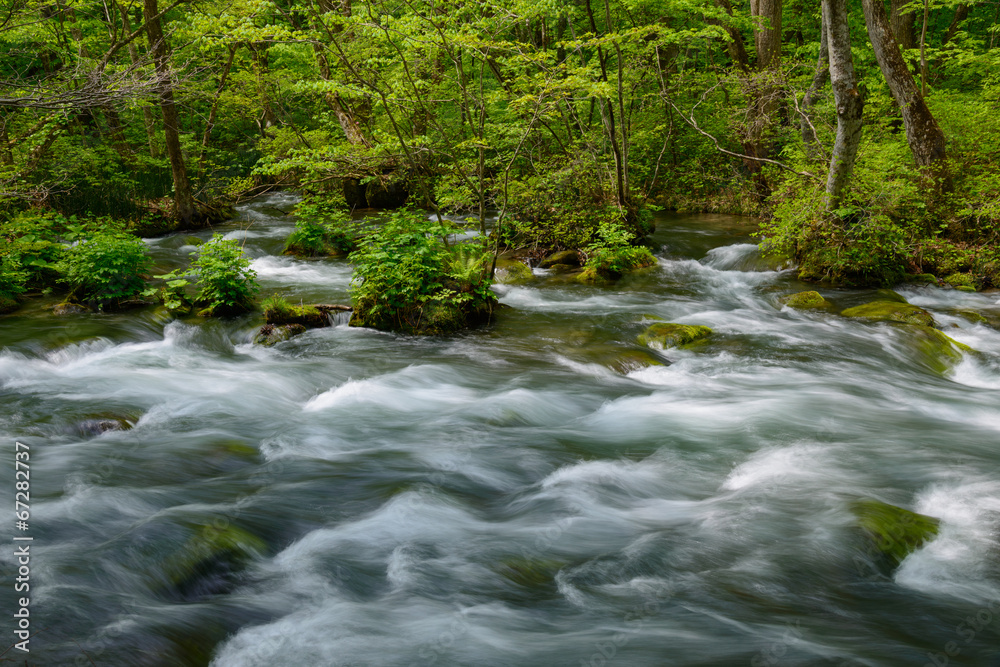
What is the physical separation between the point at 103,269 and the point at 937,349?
10.5m

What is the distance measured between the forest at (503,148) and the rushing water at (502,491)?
1.40m

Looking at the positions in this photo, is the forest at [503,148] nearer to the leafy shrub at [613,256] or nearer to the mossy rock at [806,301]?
the leafy shrub at [613,256]

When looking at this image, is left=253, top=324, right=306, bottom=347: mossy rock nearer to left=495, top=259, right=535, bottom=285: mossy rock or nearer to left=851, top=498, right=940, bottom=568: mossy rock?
left=495, top=259, right=535, bottom=285: mossy rock

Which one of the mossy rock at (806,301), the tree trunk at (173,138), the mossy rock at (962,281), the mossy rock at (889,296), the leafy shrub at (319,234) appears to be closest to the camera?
the mossy rock at (806,301)

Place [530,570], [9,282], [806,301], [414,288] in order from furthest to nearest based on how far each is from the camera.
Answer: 1. [806,301]
2. [9,282]
3. [414,288]
4. [530,570]

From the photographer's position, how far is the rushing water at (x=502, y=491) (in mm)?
3445

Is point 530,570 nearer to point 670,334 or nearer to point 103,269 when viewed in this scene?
point 670,334

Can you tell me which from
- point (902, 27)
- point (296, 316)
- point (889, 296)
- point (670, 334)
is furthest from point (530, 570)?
point (902, 27)

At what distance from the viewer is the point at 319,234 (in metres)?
13.1

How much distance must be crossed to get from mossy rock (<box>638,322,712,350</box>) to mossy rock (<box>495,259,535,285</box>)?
126 inches

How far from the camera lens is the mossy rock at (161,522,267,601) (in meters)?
3.72

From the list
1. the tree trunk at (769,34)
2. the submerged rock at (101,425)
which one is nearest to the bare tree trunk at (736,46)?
the tree trunk at (769,34)

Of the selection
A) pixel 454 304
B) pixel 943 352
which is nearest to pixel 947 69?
pixel 943 352

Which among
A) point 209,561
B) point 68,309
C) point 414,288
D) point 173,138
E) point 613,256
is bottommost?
point 209,561
